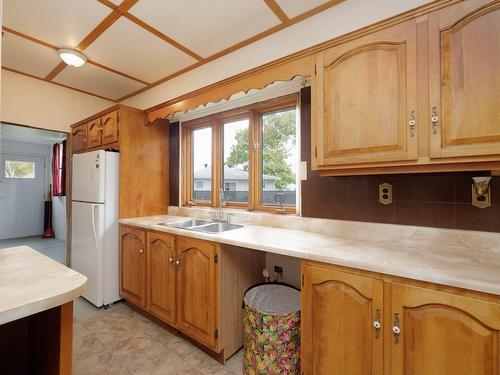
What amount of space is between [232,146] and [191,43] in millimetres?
997

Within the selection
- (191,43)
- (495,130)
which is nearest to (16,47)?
(191,43)

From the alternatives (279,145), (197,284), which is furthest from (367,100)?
(197,284)

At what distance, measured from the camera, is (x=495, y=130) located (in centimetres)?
102

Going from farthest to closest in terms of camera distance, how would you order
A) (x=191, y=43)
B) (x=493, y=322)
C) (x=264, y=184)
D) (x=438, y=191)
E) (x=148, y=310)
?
(x=264, y=184) < (x=148, y=310) < (x=191, y=43) < (x=438, y=191) < (x=493, y=322)

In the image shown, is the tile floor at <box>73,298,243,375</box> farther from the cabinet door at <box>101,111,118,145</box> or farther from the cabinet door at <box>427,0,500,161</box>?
the cabinet door at <box>427,0,500,161</box>

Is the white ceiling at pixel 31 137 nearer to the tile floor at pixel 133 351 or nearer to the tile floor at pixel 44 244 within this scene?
the tile floor at pixel 44 244

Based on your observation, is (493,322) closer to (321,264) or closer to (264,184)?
(321,264)

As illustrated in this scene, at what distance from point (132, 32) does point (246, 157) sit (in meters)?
1.36

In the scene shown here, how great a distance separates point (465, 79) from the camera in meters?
1.07

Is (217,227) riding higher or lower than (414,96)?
lower

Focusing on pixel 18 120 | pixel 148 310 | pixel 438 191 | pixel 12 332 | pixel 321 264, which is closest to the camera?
pixel 12 332

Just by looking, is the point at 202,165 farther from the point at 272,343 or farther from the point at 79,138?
the point at 272,343

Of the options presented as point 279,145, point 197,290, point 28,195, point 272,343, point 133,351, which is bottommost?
point 133,351

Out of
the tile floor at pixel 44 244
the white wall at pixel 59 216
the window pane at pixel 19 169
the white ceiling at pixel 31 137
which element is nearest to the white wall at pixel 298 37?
the white ceiling at pixel 31 137
